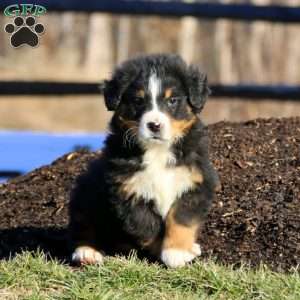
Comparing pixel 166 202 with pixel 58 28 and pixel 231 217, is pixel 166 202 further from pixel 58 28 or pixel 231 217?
pixel 58 28

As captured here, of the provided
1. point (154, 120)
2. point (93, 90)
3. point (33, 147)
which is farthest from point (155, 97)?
point (33, 147)

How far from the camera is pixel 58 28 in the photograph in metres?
14.5

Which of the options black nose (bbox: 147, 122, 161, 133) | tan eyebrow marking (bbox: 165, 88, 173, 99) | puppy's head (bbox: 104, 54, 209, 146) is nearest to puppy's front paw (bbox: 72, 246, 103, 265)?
puppy's head (bbox: 104, 54, 209, 146)

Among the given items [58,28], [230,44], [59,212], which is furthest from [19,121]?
[59,212]

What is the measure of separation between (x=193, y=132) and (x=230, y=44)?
9.67m

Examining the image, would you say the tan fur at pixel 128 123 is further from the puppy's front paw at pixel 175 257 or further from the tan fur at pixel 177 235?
the puppy's front paw at pixel 175 257

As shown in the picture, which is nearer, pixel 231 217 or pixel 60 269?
pixel 60 269

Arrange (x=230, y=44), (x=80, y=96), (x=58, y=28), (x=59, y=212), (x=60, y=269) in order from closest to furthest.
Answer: (x=60, y=269)
(x=59, y=212)
(x=80, y=96)
(x=58, y=28)
(x=230, y=44)

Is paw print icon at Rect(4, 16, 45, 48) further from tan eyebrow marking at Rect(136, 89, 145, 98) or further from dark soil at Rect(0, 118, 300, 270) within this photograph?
tan eyebrow marking at Rect(136, 89, 145, 98)

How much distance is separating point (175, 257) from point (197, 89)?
111 cm

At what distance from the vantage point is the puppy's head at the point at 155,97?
21.0 ft

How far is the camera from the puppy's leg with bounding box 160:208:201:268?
648 centimetres

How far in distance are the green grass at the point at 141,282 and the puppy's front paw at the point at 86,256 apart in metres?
0.10

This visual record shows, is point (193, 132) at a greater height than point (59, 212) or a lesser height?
greater
